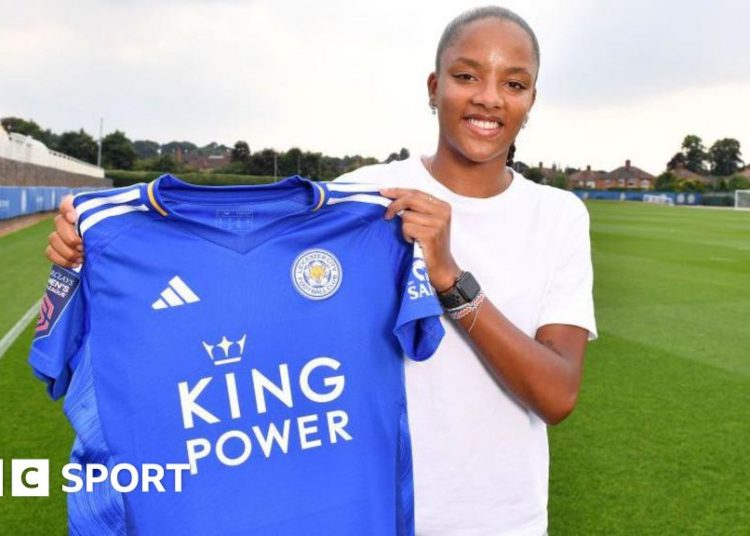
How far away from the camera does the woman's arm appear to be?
6.26 ft

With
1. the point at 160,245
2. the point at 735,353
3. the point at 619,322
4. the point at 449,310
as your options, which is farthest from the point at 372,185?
the point at 619,322

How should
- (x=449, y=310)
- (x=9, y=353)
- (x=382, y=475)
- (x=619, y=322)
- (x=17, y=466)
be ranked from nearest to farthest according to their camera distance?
(x=449, y=310)
(x=382, y=475)
(x=17, y=466)
(x=9, y=353)
(x=619, y=322)

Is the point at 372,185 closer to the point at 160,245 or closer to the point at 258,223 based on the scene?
the point at 258,223

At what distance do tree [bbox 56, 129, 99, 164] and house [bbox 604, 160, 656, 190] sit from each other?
81142mm

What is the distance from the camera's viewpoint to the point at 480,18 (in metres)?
2.04

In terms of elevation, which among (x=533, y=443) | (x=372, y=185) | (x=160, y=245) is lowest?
(x=533, y=443)

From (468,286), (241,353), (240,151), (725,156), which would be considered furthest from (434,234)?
(725,156)

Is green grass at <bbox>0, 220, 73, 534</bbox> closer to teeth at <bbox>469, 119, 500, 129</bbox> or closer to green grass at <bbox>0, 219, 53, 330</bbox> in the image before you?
green grass at <bbox>0, 219, 53, 330</bbox>

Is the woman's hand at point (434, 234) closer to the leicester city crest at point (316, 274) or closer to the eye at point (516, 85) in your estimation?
the leicester city crest at point (316, 274)

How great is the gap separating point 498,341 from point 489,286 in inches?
8.5

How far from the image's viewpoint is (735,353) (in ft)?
26.9

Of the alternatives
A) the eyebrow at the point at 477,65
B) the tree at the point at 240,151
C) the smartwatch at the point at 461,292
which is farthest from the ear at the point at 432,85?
the tree at the point at 240,151

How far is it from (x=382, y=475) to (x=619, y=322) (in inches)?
327

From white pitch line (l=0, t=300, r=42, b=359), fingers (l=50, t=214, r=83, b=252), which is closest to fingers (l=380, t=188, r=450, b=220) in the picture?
fingers (l=50, t=214, r=83, b=252)
